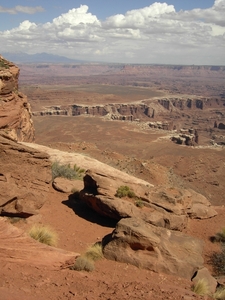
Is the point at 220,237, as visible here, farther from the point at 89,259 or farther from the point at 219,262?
the point at 89,259

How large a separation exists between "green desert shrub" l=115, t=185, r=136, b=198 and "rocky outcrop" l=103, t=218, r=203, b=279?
9.67ft

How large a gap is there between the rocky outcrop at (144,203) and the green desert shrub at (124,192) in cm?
16

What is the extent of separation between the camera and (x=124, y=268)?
7.60 metres

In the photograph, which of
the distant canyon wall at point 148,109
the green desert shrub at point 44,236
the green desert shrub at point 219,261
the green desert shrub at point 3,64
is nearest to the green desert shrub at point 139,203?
the green desert shrub at point 219,261

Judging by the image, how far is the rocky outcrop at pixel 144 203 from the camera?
10.5 meters

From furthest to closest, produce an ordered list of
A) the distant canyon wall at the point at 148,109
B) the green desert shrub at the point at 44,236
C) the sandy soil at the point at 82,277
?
the distant canyon wall at the point at 148,109, the green desert shrub at the point at 44,236, the sandy soil at the point at 82,277

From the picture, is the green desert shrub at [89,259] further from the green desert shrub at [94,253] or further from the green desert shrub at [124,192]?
the green desert shrub at [124,192]

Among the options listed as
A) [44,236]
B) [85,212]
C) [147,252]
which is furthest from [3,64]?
[147,252]

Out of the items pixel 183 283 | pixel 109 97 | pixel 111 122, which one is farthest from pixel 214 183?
pixel 109 97

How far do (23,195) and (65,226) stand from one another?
5.63 feet

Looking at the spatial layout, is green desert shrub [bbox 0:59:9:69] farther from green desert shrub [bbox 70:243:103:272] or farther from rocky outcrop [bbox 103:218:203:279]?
rocky outcrop [bbox 103:218:203:279]

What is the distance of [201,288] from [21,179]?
6366 millimetres

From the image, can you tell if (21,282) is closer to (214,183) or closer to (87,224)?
(87,224)

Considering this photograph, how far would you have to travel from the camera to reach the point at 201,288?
6918 millimetres
